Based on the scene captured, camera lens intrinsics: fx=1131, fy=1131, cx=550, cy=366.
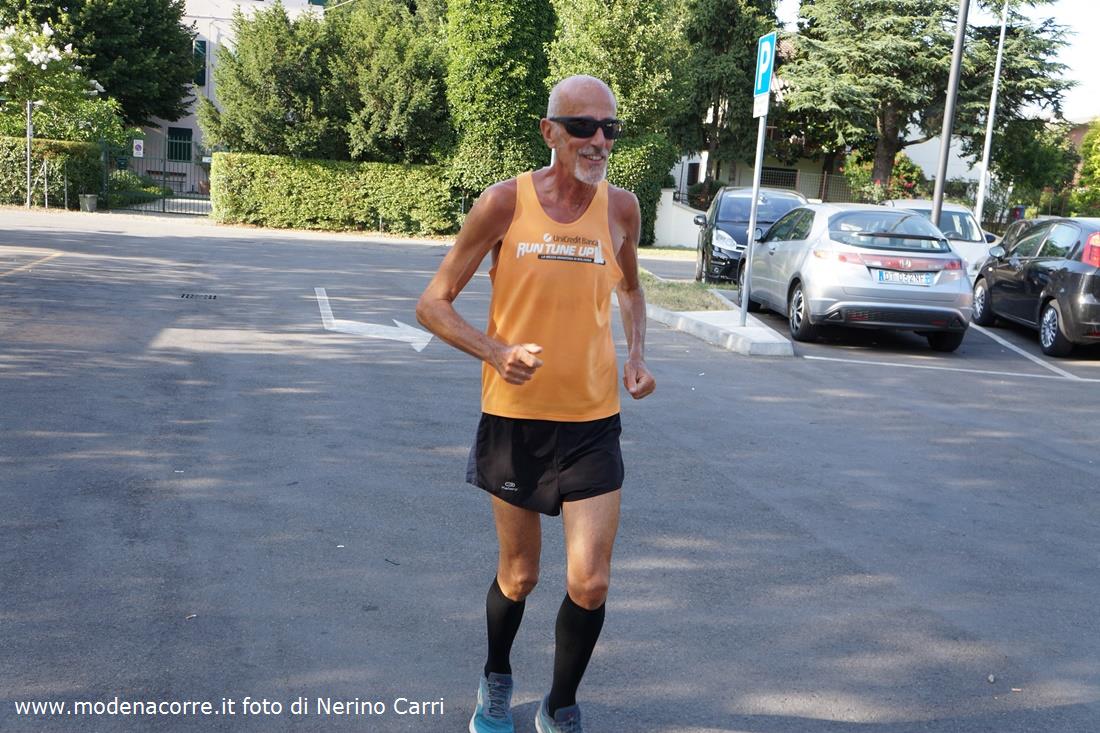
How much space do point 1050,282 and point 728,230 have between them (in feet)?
21.7

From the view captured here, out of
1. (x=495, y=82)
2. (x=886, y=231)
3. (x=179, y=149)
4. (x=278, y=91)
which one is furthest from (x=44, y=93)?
(x=886, y=231)

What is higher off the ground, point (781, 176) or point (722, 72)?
point (722, 72)

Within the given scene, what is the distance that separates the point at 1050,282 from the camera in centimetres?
1348

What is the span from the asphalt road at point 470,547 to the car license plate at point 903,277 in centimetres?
207

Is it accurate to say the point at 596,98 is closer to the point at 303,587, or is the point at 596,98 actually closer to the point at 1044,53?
the point at 303,587

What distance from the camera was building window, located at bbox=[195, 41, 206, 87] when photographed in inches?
2020

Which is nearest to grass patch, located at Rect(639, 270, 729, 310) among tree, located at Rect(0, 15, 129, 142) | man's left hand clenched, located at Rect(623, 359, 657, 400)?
man's left hand clenched, located at Rect(623, 359, 657, 400)

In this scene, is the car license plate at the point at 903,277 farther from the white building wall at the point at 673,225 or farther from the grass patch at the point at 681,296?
the white building wall at the point at 673,225

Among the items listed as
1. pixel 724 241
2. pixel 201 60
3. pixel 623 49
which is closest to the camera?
pixel 724 241

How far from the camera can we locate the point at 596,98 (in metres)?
3.36

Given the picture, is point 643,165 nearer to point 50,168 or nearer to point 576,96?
point 50,168

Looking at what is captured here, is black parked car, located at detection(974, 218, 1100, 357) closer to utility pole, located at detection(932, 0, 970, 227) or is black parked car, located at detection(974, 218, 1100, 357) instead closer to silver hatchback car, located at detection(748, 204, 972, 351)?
silver hatchback car, located at detection(748, 204, 972, 351)

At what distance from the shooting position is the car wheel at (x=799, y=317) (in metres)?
12.8

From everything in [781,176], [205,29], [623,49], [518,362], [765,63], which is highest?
[205,29]
